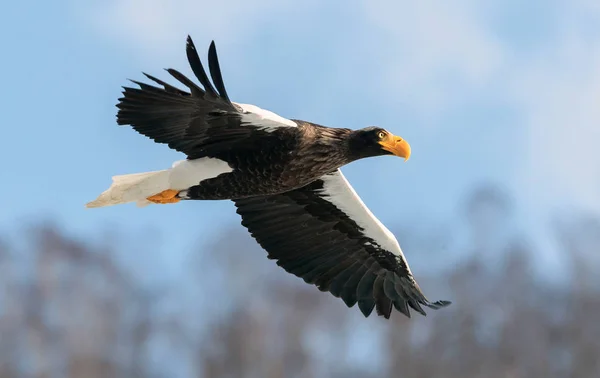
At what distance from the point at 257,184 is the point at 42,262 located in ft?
85.5

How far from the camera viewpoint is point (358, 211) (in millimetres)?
11633

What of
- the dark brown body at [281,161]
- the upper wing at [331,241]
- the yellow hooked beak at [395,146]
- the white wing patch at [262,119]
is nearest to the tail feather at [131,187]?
the dark brown body at [281,161]

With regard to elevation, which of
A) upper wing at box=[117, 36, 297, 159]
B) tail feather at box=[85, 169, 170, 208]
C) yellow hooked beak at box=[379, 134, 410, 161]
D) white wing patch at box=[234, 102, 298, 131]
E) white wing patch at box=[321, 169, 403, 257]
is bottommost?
tail feather at box=[85, 169, 170, 208]

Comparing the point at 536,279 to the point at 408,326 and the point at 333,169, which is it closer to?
the point at 408,326

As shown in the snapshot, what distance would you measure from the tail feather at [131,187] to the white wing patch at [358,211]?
1.48 metres

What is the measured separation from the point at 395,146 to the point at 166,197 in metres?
1.81

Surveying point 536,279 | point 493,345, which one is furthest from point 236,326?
point 536,279

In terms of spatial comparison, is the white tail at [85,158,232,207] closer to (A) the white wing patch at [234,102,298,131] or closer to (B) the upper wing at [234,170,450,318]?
(A) the white wing patch at [234,102,298,131]

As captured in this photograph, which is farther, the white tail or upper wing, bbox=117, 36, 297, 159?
the white tail

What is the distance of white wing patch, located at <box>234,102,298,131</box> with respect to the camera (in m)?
10.2

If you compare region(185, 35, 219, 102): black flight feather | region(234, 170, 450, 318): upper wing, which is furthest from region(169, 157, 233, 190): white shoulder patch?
region(234, 170, 450, 318): upper wing

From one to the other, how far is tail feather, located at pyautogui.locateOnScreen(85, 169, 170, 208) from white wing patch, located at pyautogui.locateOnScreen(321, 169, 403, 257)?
1480 mm

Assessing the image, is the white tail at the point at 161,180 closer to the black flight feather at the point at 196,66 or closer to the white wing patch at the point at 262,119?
the white wing patch at the point at 262,119

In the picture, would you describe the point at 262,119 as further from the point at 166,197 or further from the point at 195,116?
the point at 166,197
